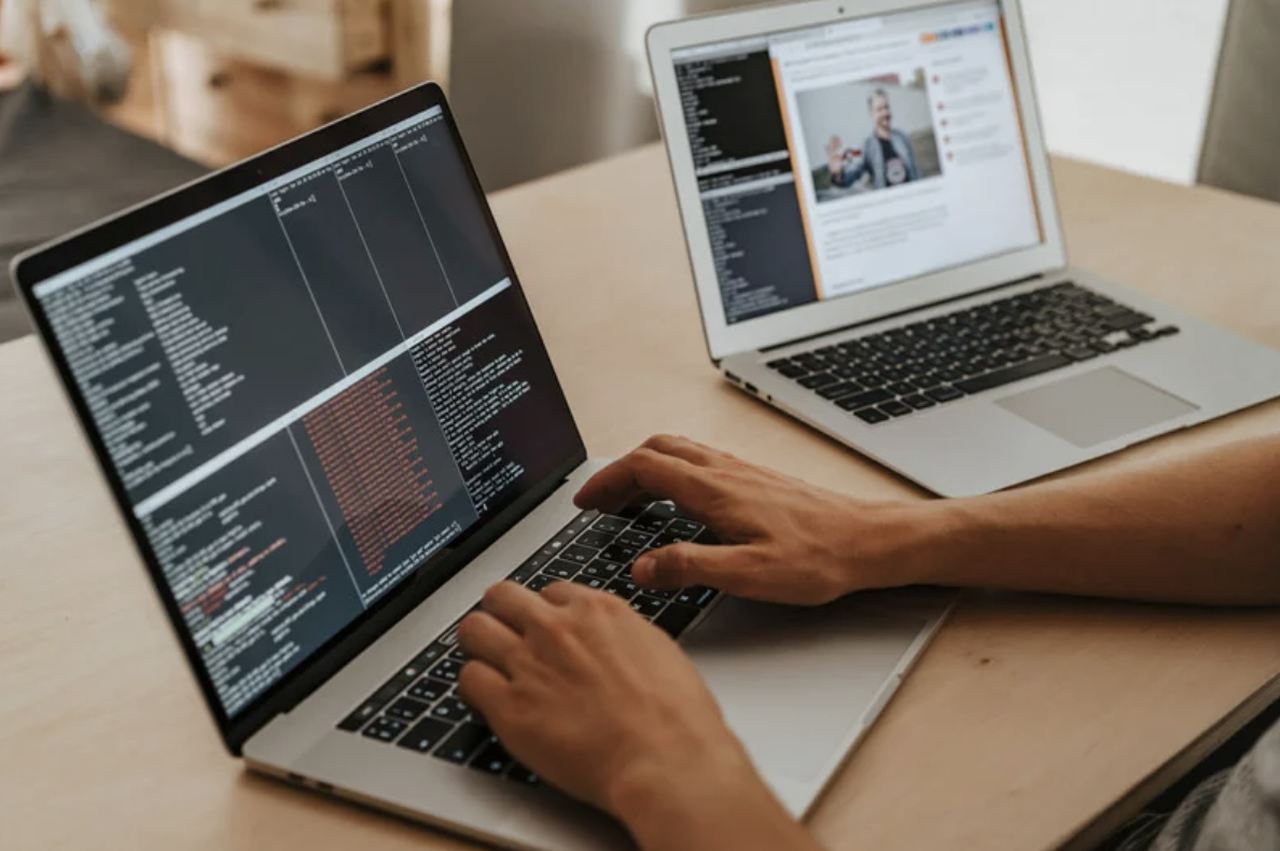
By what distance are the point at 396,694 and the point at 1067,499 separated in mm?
448

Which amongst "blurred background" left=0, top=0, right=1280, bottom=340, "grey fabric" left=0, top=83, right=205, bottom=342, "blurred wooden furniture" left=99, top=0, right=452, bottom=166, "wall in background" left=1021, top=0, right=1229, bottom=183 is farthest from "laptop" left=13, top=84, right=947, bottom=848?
"blurred wooden furniture" left=99, top=0, right=452, bottom=166

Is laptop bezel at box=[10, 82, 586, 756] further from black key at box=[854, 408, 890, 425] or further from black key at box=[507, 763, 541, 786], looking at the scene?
black key at box=[854, 408, 890, 425]

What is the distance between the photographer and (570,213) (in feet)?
4.83

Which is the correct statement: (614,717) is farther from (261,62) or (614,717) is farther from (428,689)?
(261,62)

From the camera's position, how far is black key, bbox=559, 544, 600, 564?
0.82 m

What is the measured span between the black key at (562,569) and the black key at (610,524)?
4 centimetres

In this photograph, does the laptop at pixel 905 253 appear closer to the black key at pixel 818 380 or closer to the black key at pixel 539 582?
the black key at pixel 818 380

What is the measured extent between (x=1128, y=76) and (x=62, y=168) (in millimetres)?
1956

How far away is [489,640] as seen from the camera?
2.24 ft

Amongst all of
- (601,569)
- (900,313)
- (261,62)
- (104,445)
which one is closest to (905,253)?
(900,313)

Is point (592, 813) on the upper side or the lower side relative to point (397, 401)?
lower

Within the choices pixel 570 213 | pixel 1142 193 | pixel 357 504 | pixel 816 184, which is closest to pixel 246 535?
pixel 357 504

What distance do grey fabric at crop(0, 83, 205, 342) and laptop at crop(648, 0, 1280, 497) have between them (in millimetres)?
1312

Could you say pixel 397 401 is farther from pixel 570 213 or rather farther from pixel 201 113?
pixel 201 113
